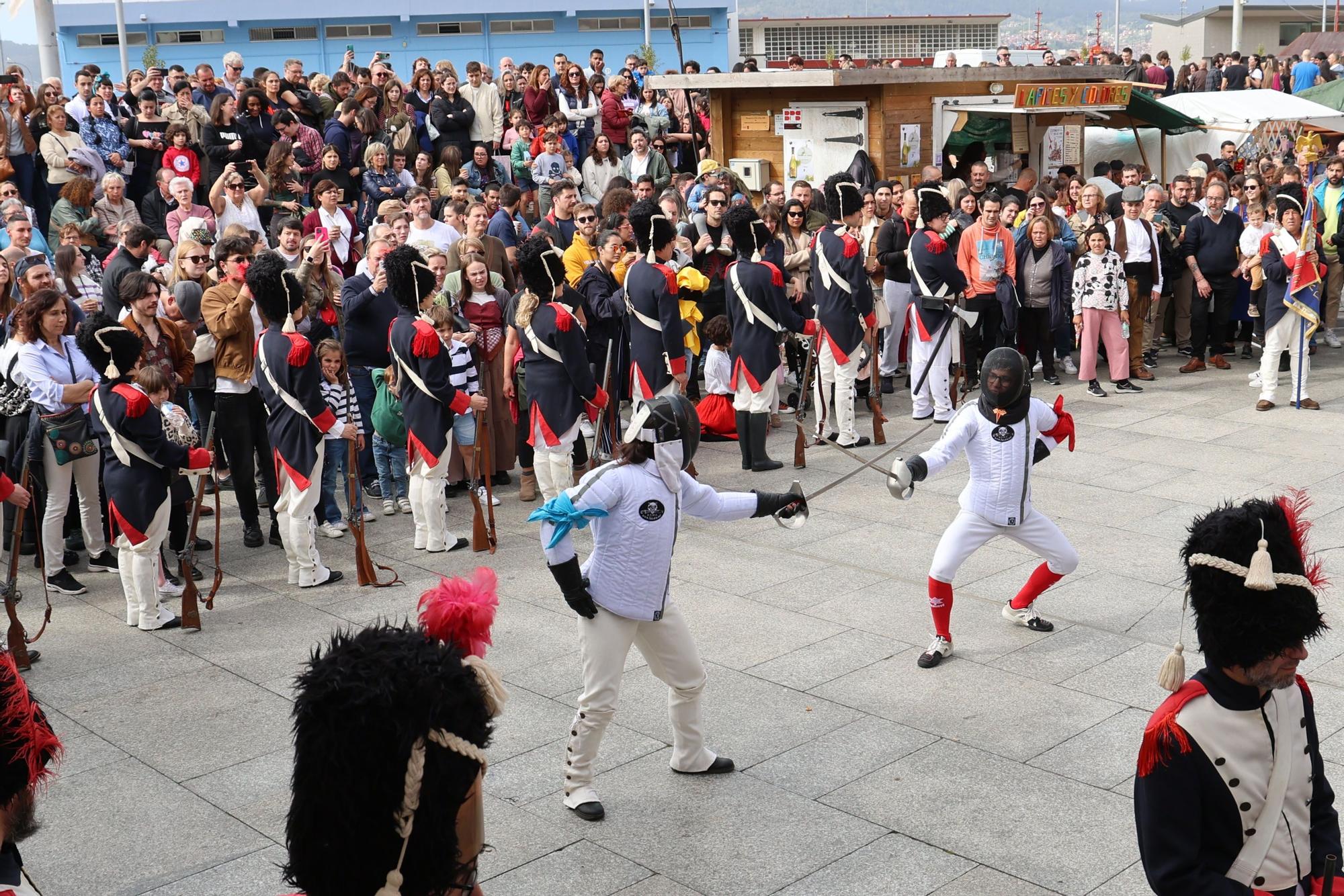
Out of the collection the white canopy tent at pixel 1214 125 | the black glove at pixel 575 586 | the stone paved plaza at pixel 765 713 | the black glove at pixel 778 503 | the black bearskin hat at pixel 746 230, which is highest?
the white canopy tent at pixel 1214 125

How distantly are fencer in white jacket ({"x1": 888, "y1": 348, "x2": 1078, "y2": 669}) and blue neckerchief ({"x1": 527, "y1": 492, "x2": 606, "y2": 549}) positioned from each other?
6.94ft

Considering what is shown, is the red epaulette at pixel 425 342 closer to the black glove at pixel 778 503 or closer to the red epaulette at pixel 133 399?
the red epaulette at pixel 133 399

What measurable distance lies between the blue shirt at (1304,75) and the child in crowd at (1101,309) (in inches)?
564

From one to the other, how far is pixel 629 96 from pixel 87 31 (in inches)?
950

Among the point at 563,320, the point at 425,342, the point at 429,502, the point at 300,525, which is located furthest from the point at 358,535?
the point at 563,320

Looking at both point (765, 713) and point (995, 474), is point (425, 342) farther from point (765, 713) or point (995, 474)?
point (995, 474)

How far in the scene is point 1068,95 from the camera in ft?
54.4

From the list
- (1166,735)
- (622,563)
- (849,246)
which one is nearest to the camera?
(1166,735)

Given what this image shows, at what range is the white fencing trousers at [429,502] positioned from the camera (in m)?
9.36

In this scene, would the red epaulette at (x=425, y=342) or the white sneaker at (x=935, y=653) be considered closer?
the white sneaker at (x=935, y=653)

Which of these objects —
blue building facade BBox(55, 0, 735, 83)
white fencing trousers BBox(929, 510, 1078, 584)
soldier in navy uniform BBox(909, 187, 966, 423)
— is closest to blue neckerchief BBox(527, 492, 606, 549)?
white fencing trousers BBox(929, 510, 1078, 584)

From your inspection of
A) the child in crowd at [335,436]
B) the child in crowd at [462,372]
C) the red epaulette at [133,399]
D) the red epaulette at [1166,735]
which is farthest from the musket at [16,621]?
the red epaulette at [1166,735]

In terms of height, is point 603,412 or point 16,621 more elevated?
point 603,412

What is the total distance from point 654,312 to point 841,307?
1.86m
